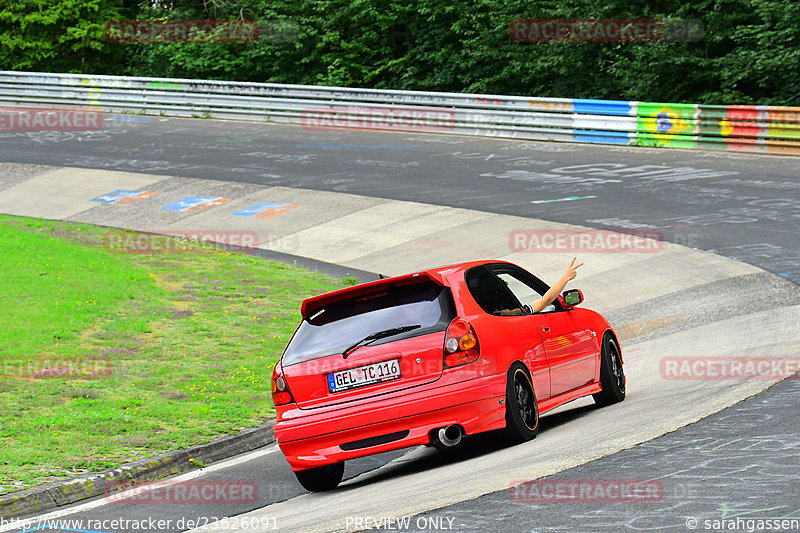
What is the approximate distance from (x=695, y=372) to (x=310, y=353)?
4077 mm

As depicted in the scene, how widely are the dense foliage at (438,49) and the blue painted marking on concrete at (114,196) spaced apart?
13547 mm

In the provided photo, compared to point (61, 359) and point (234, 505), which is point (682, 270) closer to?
point (61, 359)

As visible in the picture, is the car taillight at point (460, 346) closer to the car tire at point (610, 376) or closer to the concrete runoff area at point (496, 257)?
the concrete runoff area at point (496, 257)

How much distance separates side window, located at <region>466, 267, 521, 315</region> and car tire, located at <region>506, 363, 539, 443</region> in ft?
1.75

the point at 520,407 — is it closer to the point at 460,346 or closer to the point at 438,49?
the point at 460,346

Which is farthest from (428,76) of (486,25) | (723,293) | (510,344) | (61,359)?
(510,344)

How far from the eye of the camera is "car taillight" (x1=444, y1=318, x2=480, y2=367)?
7.57 metres

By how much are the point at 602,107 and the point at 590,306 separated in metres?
13.1

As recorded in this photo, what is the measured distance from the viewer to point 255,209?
23.6 m

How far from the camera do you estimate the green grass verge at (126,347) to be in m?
9.20

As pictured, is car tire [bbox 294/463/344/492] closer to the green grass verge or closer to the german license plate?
the german license plate

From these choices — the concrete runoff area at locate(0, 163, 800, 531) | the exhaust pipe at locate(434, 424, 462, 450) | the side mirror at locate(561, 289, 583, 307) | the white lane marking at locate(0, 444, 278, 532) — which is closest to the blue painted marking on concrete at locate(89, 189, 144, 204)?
the concrete runoff area at locate(0, 163, 800, 531)

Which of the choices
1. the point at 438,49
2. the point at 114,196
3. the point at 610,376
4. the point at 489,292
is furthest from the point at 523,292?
the point at 438,49

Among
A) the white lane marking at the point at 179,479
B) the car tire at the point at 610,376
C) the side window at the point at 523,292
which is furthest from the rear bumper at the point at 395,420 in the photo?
the side window at the point at 523,292
